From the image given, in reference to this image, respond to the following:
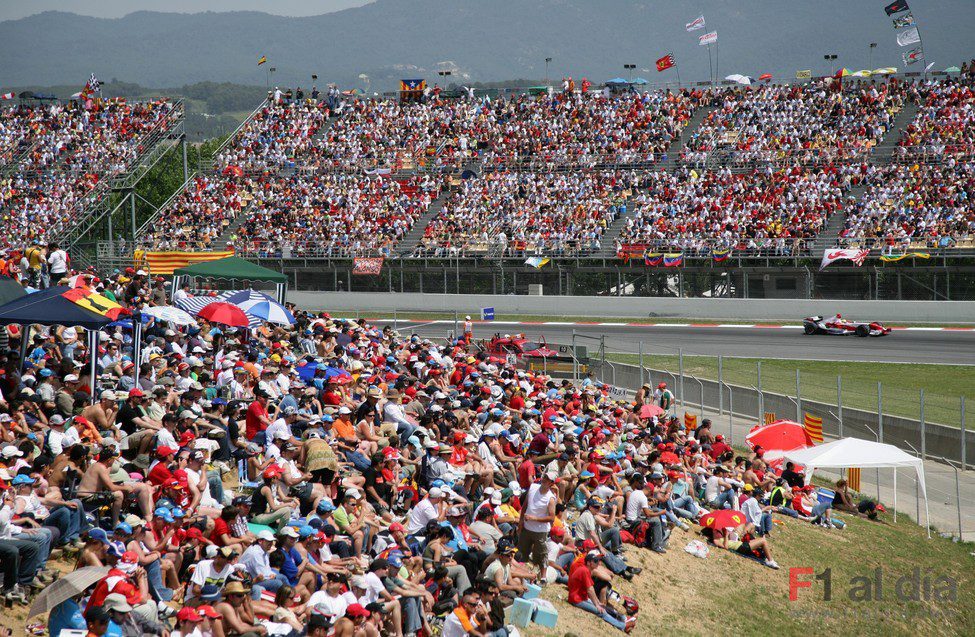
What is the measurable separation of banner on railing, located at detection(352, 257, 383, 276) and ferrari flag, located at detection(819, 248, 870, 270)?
1850cm

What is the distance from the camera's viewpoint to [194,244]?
47.3 meters

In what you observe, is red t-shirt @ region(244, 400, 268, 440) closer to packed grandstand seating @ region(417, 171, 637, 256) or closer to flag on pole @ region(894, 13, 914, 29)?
packed grandstand seating @ region(417, 171, 637, 256)

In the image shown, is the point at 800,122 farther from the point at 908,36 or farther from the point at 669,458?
the point at 669,458

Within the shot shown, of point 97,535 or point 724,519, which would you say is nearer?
point 97,535

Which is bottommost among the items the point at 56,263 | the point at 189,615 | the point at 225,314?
the point at 189,615

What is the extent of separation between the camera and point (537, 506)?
12.0 meters

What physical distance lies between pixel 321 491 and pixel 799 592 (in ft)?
23.2

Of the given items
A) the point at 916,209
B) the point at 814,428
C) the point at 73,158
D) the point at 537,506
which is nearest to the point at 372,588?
the point at 537,506

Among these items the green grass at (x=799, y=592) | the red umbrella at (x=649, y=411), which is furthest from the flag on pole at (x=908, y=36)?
the green grass at (x=799, y=592)

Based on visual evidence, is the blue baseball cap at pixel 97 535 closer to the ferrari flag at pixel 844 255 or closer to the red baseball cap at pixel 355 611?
the red baseball cap at pixel 355 611

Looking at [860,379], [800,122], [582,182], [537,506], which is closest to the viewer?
[537,506]

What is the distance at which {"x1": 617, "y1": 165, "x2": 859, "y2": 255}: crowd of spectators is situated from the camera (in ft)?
138

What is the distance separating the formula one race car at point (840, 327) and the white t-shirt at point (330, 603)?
31.5 metres

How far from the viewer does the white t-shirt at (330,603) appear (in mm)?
8961
